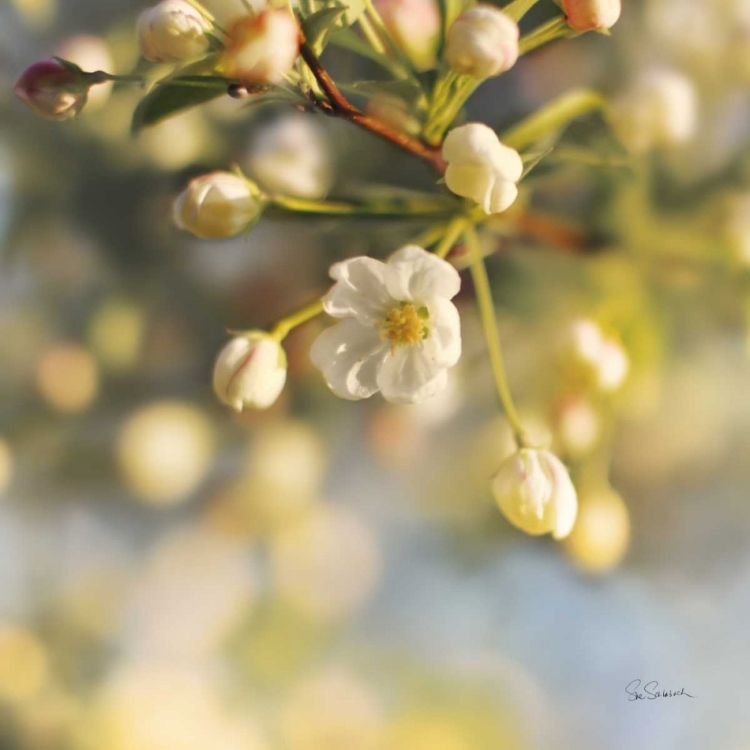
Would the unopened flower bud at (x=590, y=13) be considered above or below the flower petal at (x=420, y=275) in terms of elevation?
above

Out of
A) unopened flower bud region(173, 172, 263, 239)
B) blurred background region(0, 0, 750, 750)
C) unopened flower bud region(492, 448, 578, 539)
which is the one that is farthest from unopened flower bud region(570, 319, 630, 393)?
unopened flower bud region(173, 172, 263, 239)

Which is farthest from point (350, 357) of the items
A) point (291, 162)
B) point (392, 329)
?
point (291, 162)

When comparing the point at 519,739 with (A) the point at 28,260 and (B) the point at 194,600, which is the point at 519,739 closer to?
(B) the point at 194,600

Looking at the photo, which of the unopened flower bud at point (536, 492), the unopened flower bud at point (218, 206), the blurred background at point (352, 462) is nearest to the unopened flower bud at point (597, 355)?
the blurred background at point (352, 462)

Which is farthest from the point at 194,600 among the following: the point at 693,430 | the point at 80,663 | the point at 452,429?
the point at 693,430

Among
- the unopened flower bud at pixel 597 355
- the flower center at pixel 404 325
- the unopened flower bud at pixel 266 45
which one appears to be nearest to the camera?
the unopened flower bud at pixel 266 45

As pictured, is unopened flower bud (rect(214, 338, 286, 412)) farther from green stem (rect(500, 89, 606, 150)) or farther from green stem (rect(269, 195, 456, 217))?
green stem (rect(500, 89, 606, 150))

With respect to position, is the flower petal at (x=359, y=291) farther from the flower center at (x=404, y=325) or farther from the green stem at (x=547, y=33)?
the green stem at (x=547, y=33)
